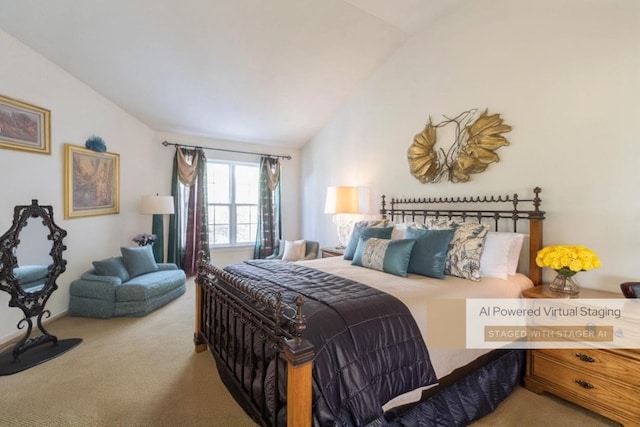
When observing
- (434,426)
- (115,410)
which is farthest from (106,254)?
(434,426)

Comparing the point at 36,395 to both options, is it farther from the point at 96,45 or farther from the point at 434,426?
the point at 96,45

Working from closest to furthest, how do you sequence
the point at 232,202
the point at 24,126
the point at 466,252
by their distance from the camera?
1. the point at 466,252
2. the point at 24,126
3. the point at 232,202

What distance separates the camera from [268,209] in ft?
18.7

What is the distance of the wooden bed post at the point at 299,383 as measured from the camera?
4.05ft

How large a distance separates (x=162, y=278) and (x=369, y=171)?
3.07 m

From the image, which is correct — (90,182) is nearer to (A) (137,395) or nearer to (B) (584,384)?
(A) (137,395)

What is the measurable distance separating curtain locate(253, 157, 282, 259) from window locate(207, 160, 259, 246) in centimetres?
23

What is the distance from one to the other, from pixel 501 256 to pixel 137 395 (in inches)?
114

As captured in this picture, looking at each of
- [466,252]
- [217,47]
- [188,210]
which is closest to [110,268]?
[188,210]

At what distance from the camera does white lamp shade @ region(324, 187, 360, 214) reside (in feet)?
13.6

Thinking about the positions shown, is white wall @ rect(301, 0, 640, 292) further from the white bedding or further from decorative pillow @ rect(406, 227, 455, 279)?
decorative pillow @ rect(406, 227, 455, 279)

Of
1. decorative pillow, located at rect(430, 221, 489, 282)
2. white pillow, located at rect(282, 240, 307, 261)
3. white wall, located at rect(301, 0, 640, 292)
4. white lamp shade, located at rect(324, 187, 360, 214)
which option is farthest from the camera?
white pillow, located at rect(282, 240, 307, 261)

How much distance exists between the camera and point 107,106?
404 cm

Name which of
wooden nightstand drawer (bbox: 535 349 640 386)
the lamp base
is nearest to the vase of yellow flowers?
wooden nightstand drawer (bbox: 535 349 640 386)
